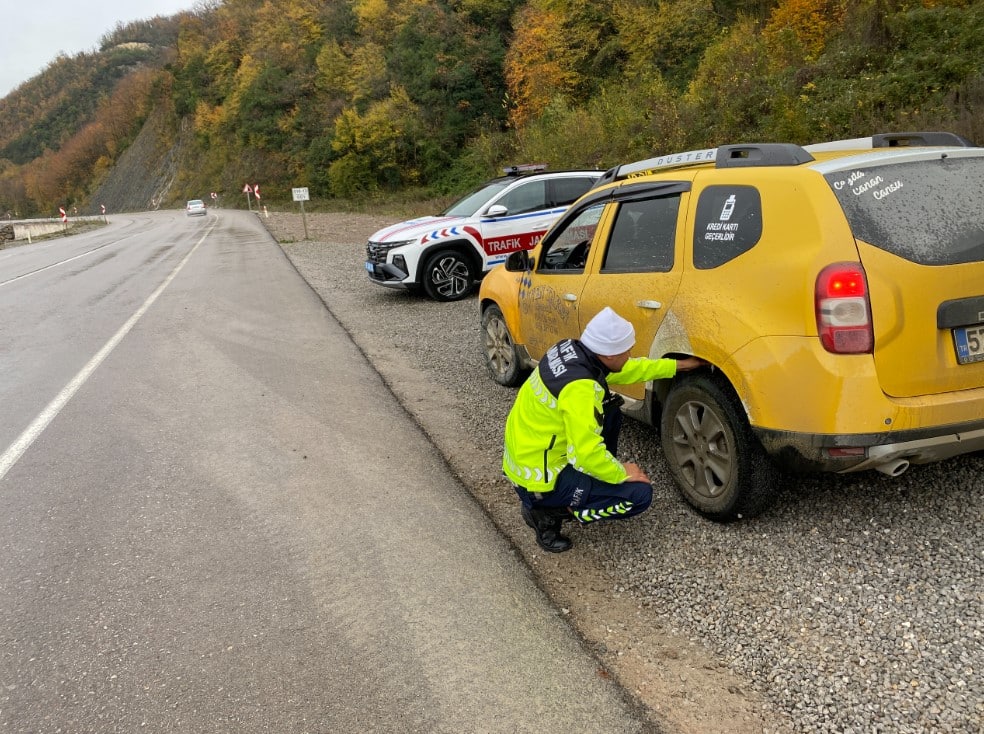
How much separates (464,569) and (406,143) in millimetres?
43160

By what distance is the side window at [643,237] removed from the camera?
391cm

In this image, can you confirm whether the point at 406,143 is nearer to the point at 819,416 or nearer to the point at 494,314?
the point at 494,314

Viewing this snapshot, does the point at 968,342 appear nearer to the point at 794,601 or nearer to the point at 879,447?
the point at 879,447

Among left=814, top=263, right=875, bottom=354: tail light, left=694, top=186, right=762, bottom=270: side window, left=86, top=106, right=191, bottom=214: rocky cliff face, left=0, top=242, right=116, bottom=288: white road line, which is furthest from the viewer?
left=86, top=106, right=191, bottom=214: rocky cliff face

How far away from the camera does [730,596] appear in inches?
122

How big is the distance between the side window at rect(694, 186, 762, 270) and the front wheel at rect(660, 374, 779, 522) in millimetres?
617

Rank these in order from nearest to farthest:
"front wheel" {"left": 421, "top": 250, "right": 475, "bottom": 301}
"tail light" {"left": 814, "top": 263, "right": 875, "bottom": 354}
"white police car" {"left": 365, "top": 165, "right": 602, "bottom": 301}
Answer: "tail light" {"left": 814, "top": 263, "right": 875, "bottom": 354} < "white police car" {"left": 365, "top": 165, "right": 602, "bottom": 301} < "front wheel" {"left": 421, "top": 250, "right": 475, "bottom": 301}

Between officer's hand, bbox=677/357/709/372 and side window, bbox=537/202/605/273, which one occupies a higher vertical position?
side window, bbox=537/202/605/273

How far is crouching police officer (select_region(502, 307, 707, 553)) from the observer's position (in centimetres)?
321

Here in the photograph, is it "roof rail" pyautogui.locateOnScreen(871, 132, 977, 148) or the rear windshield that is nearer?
the rear windshield

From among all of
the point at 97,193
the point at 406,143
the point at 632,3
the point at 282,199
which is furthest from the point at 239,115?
the point at 632,3

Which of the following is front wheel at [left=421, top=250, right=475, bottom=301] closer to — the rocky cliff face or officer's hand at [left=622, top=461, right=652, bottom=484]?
officer's hand at [left=622, top=461, right=652, bottom=484]

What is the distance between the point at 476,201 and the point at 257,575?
28.1 feet

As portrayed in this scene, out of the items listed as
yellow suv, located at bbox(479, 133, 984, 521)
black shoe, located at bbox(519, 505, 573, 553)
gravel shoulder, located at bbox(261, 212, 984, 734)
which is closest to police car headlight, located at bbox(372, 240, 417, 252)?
gravel shoulder, located at bbox(261, 212, 984, 734)
